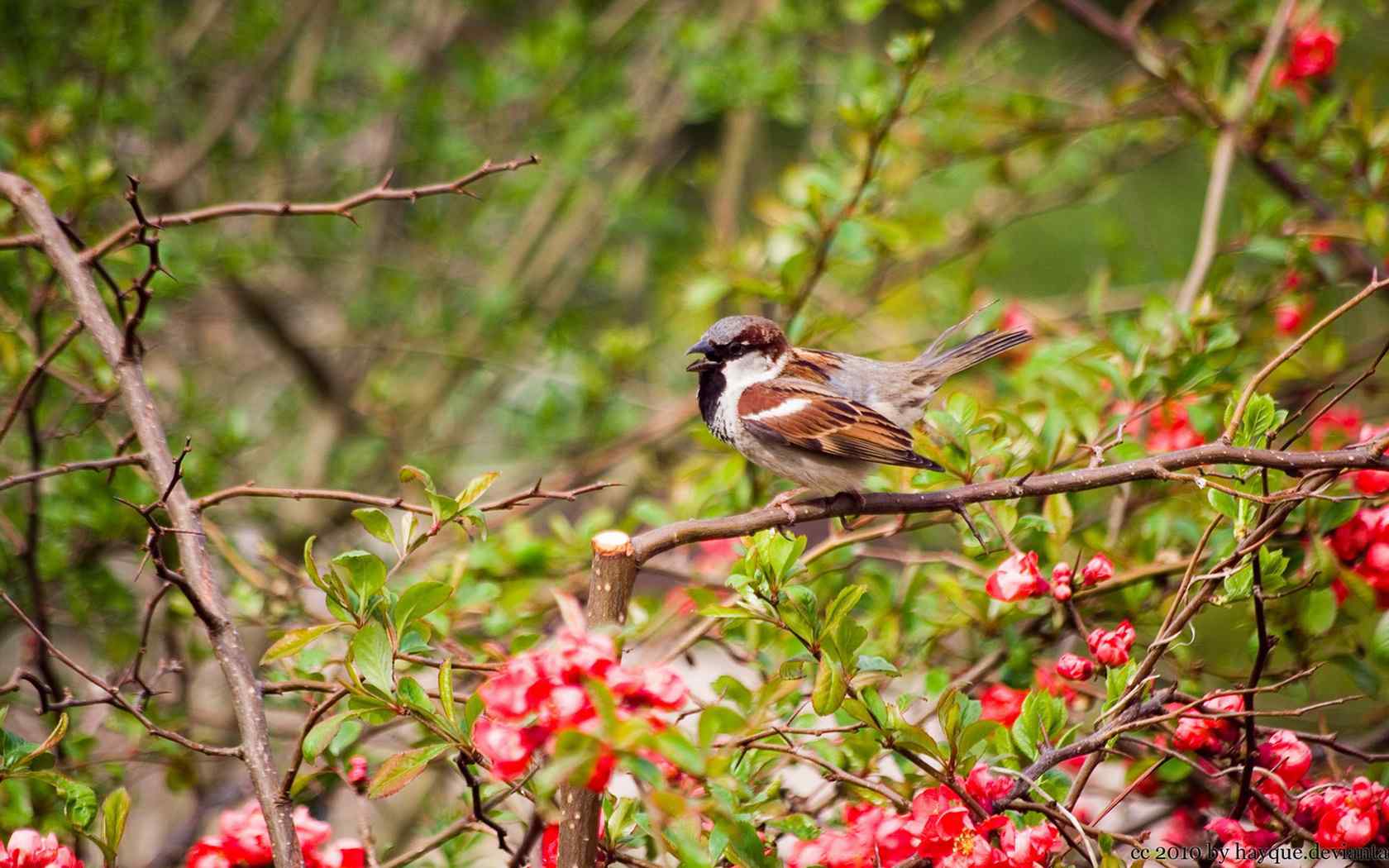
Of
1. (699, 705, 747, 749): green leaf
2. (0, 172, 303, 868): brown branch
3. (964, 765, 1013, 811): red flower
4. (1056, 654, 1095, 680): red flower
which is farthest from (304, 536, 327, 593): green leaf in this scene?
(1056, 654, 1095, 680): red flower

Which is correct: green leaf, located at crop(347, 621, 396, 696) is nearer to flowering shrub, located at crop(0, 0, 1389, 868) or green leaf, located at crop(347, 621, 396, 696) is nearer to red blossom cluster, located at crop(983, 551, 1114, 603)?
flowering shrub, located at crop(0, 0, 1389, 868)

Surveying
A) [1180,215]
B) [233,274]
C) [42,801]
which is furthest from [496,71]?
[1180,215]

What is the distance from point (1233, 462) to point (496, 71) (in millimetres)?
3665

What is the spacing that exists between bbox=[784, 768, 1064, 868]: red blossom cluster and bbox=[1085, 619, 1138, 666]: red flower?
10.4 inches

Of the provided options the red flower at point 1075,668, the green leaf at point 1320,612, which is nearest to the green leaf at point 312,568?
the red flower at point 1075,668

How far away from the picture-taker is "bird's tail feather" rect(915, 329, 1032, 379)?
3.09m

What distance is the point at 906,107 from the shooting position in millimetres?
3191

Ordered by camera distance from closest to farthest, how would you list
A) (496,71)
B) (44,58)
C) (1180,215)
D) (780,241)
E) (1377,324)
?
(780,241)
(44,58)
(496,71)
(1377,324)
(1180,215)

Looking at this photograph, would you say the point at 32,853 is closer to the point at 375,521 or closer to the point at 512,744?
the point at 375,521

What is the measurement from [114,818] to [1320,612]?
6.44 ft

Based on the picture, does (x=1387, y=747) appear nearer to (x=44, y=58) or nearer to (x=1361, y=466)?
(x=1361, y=466)

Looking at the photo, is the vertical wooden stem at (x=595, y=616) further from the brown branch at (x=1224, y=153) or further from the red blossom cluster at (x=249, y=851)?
the brown branch at (x=1224, y=153)

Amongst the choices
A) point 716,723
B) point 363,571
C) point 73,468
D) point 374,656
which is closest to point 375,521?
point 363,571

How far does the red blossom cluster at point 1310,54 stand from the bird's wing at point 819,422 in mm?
1595
